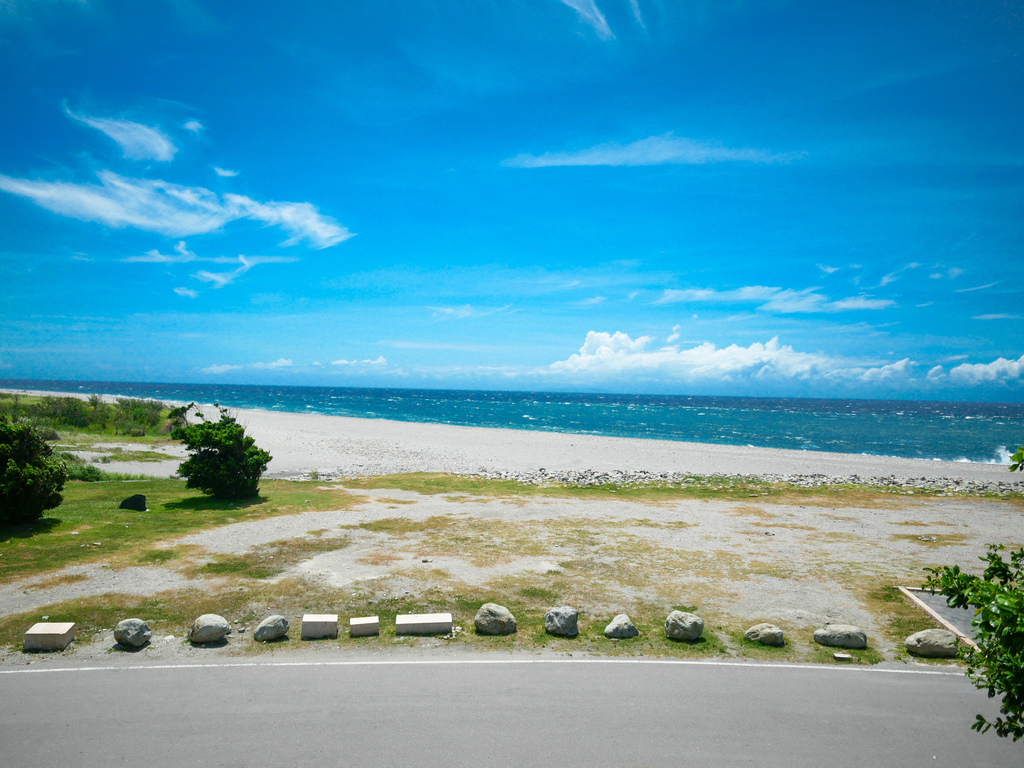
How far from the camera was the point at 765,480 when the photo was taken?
31.5 meters

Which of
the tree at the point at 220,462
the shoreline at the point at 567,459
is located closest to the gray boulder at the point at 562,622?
the tree at the point at 220,462

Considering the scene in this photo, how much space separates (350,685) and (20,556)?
34.8 ft

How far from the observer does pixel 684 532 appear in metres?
17.7

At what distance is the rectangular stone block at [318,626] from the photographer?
939 cm

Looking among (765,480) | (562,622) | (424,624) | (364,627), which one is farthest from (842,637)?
(765,480)

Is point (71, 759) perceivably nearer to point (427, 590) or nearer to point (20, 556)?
point (427, 590)

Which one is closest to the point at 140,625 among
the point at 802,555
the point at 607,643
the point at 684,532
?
the point at 607,643

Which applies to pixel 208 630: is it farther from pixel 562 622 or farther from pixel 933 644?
pixel 933 644

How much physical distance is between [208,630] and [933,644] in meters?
12.4

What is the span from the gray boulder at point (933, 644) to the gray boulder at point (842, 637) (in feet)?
2.57

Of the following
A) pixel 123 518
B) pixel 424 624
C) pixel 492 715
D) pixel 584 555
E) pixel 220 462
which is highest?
pixel 220 462

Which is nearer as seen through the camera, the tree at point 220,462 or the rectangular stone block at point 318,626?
the rectangular stone block at point 318,626

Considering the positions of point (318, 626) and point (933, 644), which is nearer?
point (933, 644)

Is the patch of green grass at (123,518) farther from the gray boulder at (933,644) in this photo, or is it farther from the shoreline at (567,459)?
the gray boulder at (933,644)
